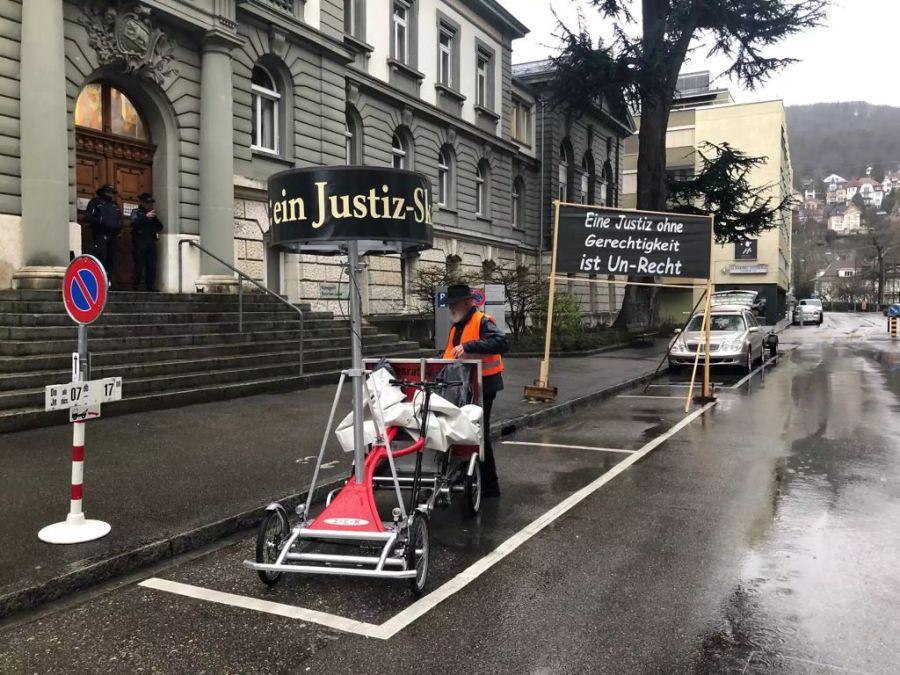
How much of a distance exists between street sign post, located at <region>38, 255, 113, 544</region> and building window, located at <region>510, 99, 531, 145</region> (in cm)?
2853

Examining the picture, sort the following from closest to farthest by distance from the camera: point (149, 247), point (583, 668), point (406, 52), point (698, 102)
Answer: point (583, 668) < point (149, 247) < point (406, 52) < point (698, 102)

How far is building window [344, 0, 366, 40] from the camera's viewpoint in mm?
20828

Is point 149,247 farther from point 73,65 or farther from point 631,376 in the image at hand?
point 631,376

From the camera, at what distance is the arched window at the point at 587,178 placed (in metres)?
38.0

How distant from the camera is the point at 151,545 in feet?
15.5

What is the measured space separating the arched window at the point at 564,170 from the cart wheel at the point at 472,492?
30.3m

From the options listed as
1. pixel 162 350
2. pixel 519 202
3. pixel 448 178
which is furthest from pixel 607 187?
pixel 162 350

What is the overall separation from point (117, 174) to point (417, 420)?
11926 mm

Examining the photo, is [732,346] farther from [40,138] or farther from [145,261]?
[40,138]

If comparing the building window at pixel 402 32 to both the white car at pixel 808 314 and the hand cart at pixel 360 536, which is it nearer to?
the hand cart at pixel 360 536

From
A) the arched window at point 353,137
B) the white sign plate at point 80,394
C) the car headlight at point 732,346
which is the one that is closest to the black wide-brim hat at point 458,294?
the white sign plate at point 80,394

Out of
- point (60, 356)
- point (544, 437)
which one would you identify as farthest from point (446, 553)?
point (60, 356)

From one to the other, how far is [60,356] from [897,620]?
9.62 meters

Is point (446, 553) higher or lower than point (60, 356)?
lower
